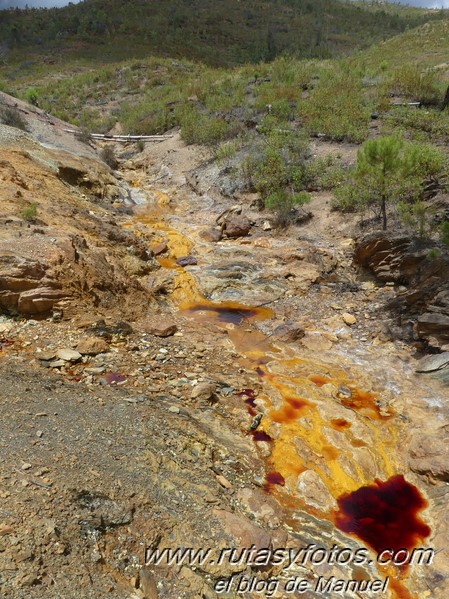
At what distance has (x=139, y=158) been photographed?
1669 centimetres

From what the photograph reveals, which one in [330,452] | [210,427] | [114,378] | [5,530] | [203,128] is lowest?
[330,452]

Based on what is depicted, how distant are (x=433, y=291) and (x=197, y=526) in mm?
5361

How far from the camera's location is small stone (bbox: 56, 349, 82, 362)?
495 cm

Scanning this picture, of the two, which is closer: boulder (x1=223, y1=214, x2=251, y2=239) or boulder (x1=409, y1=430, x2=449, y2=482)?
boulder (x1=409, y1=430, x2=449, y2=482)

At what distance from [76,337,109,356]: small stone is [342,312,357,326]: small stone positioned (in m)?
4.21

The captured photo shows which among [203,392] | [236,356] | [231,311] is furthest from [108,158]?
[203,392]

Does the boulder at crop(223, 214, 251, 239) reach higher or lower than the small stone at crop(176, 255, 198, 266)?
higher

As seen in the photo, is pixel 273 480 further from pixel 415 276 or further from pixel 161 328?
pixel 415 276

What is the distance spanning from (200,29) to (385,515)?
49757 millimetres

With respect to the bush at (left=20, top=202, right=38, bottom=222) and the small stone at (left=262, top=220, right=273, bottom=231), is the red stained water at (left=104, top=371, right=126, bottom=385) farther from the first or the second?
the small stone at (left=262, top=220, right=273, bottom=231)

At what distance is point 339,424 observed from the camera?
16.6ft

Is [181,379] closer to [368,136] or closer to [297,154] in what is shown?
[297,154]

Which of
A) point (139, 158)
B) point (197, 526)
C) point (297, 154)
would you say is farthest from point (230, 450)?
point (139, 158)

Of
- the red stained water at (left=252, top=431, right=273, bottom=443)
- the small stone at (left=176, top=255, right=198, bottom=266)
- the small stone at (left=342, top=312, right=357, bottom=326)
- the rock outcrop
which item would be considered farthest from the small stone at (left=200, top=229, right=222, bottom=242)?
the red stained water at (left=252, top=431, right=273, bottom=443)
